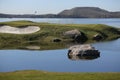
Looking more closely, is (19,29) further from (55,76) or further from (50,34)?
→ (55,76)

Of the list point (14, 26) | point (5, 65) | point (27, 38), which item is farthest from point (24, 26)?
point (5, 65)

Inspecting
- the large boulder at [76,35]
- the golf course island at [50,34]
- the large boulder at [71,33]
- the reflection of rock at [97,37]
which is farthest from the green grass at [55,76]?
the reflection of rock at [97,37]

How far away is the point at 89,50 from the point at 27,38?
3522cm

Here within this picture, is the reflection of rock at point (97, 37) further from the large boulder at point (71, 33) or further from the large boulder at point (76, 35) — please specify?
the large boulder at point (71, 33)

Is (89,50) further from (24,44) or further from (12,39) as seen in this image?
(12,39)

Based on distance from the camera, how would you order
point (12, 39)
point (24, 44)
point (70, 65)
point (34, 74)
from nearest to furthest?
1. point (34, 74)
2. point (70, 65)
3. point (24, 44)
4. point (12, 39)

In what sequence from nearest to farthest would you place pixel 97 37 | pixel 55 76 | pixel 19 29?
pixel 55 76
pixel 97 37
pixel 19 29

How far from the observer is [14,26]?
108688 millimetres

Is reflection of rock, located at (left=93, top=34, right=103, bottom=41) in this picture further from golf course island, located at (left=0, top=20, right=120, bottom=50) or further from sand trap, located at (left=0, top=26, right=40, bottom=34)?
sand trap, located at (left=0, top=26, right=40, bottom=34)

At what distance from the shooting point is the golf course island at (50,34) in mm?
91188

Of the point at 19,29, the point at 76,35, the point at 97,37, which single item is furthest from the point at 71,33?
the point at 19,29

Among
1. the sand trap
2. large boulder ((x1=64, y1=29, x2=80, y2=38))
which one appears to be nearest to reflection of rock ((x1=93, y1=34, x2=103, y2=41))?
large boulder ((x1=64, y1=29, x2=80, y2=38))

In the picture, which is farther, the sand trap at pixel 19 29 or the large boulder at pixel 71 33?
the sand trap at pixel 19 29

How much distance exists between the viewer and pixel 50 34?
325 feet
